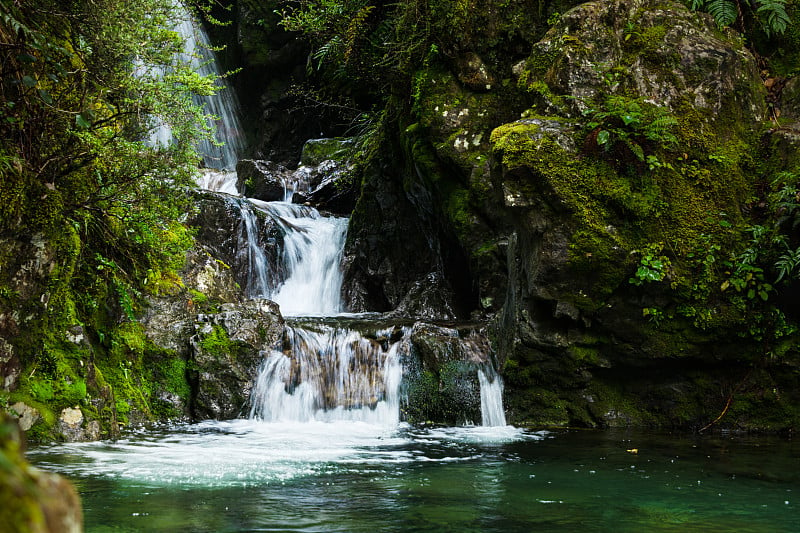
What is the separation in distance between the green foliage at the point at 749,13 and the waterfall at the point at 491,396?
588cm

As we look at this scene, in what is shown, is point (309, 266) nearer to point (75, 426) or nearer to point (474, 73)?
point (474, 73)

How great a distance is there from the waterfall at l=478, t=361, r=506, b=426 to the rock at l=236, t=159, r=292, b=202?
36.1 ft

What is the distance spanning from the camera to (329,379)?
8.92 metres

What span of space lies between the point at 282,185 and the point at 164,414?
11213 mm

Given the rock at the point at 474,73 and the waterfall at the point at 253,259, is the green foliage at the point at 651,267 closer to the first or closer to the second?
the rock at the point at 474,73

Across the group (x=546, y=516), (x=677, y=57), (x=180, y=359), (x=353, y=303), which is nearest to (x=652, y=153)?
(x=677, y=57)

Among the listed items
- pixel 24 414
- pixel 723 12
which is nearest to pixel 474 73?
pixel 723 12

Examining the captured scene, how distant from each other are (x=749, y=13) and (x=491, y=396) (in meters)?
6.78

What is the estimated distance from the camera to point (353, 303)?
1430 cm

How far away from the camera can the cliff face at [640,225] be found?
7.71 meters

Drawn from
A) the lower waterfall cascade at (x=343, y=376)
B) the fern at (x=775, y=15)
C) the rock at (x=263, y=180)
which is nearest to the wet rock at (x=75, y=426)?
the lower waterfall cascade at (x=343, y=376)

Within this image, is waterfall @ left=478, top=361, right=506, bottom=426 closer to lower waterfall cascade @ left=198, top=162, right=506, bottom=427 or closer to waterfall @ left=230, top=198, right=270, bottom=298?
lower waterfall cascade @ left=198, top=162, right=506, bottom=427

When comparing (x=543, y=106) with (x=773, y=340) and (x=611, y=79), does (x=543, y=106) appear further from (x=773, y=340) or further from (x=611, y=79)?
(x=773, y=340)

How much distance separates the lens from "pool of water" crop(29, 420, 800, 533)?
12.3ft
